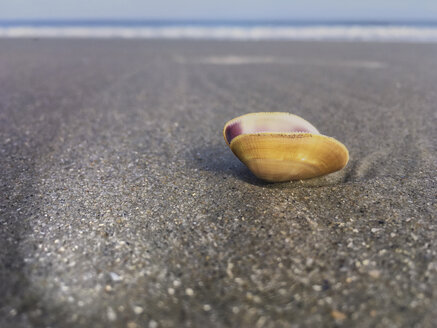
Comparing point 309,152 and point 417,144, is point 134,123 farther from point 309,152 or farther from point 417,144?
point 417,144

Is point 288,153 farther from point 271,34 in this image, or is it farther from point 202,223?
point 271,34

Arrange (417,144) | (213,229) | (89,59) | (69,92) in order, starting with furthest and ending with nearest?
(89,59)
(69,92)
(417,144)
(213,229)

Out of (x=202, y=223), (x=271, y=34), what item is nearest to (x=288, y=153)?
(x=202, y=223)

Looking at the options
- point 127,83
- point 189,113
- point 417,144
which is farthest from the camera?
point 127,83

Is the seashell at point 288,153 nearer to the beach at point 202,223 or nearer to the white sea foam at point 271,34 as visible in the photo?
the beach at point 202,223

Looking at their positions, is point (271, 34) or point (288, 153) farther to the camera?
point (271, 34)

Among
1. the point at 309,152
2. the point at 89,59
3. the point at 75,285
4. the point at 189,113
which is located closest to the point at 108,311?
the point at 75,285

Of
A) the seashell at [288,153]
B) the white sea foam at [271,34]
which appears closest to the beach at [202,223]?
the seashell at [288,153]

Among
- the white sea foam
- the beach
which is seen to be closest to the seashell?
the beach
